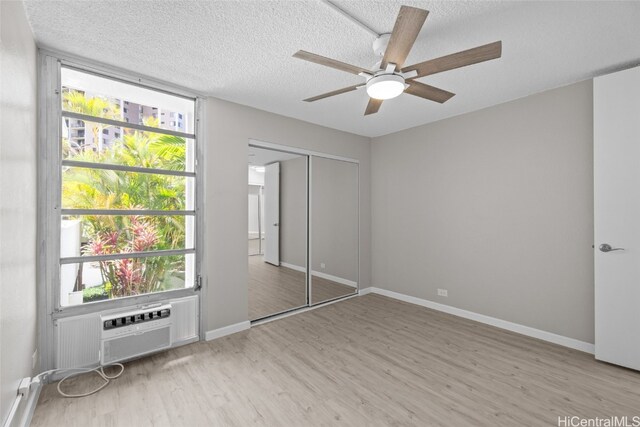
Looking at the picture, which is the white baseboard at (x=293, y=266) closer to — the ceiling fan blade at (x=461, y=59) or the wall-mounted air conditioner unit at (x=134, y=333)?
the wall-mounted air conditioner unit at (x=134, y=333)

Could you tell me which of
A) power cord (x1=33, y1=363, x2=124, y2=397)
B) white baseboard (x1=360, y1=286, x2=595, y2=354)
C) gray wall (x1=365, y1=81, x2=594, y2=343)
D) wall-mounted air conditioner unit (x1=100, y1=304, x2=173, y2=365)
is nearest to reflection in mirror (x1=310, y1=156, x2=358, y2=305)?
gray wall (x1=365, y1=81, x2=594, y2=343)

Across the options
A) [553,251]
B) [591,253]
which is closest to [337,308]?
[553,251]

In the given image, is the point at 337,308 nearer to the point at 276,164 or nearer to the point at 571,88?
the point at 276,164

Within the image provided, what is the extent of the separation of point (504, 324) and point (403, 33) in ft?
10.9

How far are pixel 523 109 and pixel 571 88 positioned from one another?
42 centimetres

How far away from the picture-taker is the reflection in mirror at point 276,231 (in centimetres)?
364

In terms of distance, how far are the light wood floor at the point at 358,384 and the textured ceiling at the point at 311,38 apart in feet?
8.55

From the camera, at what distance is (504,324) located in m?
3.37

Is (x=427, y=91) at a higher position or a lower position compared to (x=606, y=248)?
higher

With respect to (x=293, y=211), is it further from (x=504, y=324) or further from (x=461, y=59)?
(x=504, y=324)

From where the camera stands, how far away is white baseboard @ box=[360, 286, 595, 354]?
288cm

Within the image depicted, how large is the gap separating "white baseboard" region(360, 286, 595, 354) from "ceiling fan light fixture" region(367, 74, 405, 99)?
2.95 meters

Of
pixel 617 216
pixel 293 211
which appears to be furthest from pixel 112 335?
pixel 617 216

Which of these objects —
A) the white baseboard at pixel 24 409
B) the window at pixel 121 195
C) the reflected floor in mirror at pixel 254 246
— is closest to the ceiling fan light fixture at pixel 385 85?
the window at pixel 121 195
